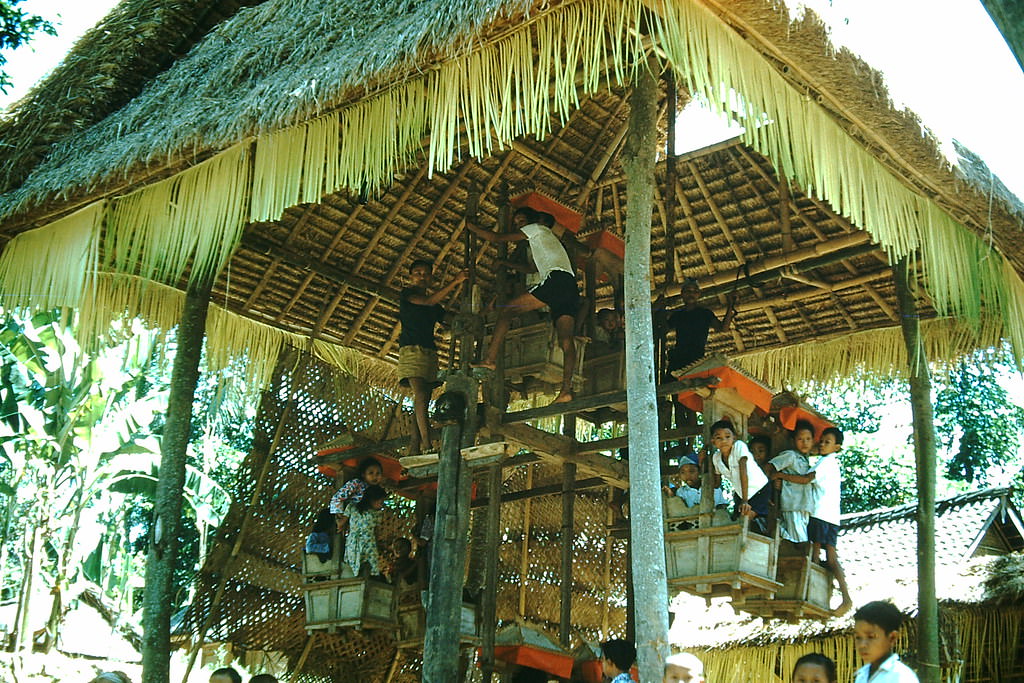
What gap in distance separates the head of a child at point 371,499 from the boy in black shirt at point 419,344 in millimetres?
521

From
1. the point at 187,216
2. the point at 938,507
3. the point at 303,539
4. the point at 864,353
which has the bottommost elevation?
the point at 303,539

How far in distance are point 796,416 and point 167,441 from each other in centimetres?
448

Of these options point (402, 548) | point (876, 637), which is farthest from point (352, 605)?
point (876, 637)

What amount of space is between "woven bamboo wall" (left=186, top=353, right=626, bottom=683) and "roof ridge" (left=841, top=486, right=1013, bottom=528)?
362cm

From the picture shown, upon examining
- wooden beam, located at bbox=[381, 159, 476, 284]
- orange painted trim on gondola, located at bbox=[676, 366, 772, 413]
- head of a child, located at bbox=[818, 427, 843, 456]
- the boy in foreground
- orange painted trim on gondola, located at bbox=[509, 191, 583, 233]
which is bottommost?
the boy in foreground

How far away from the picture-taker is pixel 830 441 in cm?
682

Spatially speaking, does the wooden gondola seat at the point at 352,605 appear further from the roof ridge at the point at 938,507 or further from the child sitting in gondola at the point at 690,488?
the roof ridge at the point at 938,507

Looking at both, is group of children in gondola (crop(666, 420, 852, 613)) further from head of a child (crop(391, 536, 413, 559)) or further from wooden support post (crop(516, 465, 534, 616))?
wooden support post (crop(516, 465, 534, 616))

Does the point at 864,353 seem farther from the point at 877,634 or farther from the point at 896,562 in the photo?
the point at 877,634

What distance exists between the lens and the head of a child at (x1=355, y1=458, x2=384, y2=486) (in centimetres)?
814

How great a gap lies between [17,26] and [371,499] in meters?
5.52

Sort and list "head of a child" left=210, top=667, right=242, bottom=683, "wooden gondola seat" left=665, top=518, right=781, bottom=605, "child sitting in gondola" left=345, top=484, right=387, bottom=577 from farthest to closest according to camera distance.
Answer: "child sitting in gondola" left=345, top=484, right=387, bottom=577 < "wooden gondola seat" left=665, top=518, right=781, bottom=605 < "head of a child" left=210, top=667, right=242, bottom=683

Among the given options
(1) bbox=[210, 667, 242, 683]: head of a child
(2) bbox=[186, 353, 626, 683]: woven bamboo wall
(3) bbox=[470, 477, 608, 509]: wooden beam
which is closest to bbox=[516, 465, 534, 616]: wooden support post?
(2) bbox=[186, 353, 626, 683]: woven bamboo wall

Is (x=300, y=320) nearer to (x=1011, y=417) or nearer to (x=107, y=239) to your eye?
(x=107, y=239)
